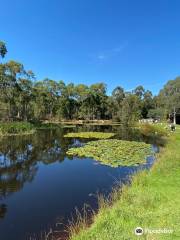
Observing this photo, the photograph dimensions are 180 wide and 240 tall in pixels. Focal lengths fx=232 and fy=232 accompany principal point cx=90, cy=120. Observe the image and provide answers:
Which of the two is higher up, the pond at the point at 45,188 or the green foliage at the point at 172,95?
the green foliage at the point at 172,95

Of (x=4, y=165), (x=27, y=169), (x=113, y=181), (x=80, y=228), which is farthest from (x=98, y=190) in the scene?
(x=4, y=165)

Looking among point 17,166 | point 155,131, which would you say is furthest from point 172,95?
point 17,166

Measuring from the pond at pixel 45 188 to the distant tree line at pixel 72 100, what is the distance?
28.3m

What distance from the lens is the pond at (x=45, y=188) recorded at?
23.3ft

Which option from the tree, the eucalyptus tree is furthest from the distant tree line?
Answer: the tree

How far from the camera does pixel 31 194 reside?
955cm

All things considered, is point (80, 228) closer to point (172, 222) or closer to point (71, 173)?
point (172, 222)

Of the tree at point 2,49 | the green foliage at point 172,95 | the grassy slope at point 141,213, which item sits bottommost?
the grassy slope at point 141,213

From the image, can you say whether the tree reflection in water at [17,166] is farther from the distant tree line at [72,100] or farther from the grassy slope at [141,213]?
the distant tree line at [72,100]

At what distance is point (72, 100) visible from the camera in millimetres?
83625

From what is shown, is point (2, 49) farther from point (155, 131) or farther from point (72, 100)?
point (72, 100)

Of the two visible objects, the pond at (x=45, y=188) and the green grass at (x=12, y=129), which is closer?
the pond at (x=45, y=188)

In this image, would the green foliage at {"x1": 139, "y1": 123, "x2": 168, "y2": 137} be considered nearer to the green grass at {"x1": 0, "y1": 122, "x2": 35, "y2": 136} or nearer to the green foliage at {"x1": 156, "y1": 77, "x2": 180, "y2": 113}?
the green foliage at {"x1": 156, "y1": 77, "x2": 180, "y2": 113}

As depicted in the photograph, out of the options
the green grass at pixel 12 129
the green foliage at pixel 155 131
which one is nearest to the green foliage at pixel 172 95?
the green foliage at pixel 155 131
